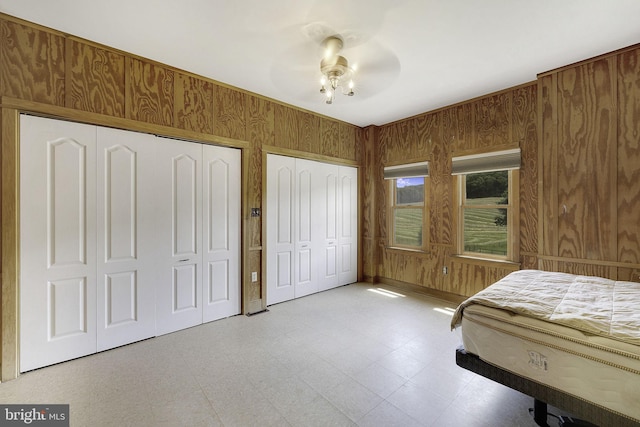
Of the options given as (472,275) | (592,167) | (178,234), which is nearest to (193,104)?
(178,234)

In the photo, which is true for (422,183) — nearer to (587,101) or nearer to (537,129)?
Result: (537,129)

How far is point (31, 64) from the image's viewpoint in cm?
219

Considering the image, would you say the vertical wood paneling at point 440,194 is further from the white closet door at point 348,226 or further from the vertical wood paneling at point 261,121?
the vertical wood paneling at point 261,121

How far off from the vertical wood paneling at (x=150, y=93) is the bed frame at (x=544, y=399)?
11.2 feet

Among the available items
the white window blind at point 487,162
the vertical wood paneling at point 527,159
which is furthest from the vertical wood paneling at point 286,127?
the vertical wood paneling at point 527,159

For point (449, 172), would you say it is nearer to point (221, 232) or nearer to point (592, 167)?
point (592, 167)

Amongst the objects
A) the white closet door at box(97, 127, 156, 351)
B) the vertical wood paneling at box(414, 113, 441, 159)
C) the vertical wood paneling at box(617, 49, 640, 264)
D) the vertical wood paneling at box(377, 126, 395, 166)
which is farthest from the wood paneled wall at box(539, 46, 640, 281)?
the white closet door at box(97, 127, 156, 351)

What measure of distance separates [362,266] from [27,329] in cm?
425

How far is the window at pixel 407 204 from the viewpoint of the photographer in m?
4.32

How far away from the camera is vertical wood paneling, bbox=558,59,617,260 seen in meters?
2.62

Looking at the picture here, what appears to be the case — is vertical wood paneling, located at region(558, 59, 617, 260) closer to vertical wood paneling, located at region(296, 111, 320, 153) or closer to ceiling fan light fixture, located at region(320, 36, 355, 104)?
ceiling fan light fixture, located at region(320, 36, 355, 104)

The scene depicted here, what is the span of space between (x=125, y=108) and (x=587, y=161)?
4662mm

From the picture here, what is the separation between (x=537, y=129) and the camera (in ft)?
10.2

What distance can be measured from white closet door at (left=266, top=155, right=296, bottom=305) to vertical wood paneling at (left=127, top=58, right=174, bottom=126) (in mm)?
1297
